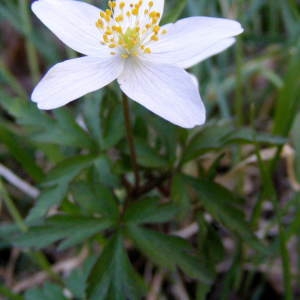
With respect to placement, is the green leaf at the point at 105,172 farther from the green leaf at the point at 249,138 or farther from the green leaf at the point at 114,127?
the green leaf at the point at 249,138

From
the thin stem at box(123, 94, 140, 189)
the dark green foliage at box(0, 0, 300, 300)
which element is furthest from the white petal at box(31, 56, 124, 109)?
the dark green foliage at box(0, 0, 300, 300)

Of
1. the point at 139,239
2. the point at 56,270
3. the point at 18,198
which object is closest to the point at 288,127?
the point at 139,239

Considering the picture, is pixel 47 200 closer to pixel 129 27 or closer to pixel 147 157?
pixel 147 157

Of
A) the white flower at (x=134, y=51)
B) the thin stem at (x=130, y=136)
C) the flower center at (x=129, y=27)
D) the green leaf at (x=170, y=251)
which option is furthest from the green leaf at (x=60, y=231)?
the flower center at (x=129, y=27)

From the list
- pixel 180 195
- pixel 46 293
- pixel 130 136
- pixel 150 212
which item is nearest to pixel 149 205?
pixel 150 212

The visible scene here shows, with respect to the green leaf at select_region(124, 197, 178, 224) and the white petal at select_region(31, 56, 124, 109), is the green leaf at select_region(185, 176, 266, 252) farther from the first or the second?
the white petal at select_region(31, 56, 124, 109)
